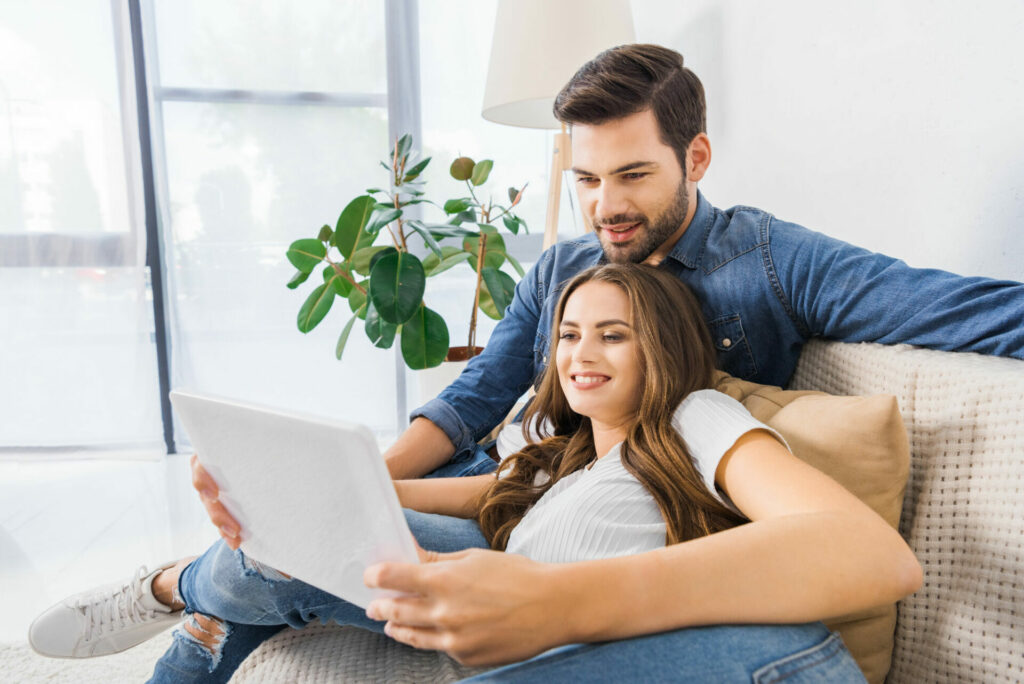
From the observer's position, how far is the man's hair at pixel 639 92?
3.78 feet

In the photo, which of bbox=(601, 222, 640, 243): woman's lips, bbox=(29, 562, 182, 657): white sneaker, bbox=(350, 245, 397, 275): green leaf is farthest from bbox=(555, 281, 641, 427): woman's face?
bbox=(350, 245, 397, 275): green leaf

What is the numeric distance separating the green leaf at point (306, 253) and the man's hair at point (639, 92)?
4.00 feet

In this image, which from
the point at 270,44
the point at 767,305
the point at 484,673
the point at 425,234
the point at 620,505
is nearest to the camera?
the point at 484,673

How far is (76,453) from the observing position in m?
3.02

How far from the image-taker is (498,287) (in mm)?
2133

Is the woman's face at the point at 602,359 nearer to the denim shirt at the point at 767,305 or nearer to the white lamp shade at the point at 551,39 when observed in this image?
the denim shirt at the point at 767,305

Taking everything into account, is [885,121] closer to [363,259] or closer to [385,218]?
[385,218]

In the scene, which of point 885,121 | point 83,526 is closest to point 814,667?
point 885,121

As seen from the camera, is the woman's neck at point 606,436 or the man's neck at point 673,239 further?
the man's neck at point 673,239

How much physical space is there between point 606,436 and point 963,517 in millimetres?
435

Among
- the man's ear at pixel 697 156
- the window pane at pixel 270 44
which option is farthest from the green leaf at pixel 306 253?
the man's ear at pixel 697 156

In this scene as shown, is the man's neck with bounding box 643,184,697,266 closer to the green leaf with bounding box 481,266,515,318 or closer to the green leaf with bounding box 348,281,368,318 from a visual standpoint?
the green leaf with bounding box 481,266,515,318

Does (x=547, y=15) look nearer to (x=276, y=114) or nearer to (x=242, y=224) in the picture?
(x=276, y=114)

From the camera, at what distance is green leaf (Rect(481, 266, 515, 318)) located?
212 centimetres
